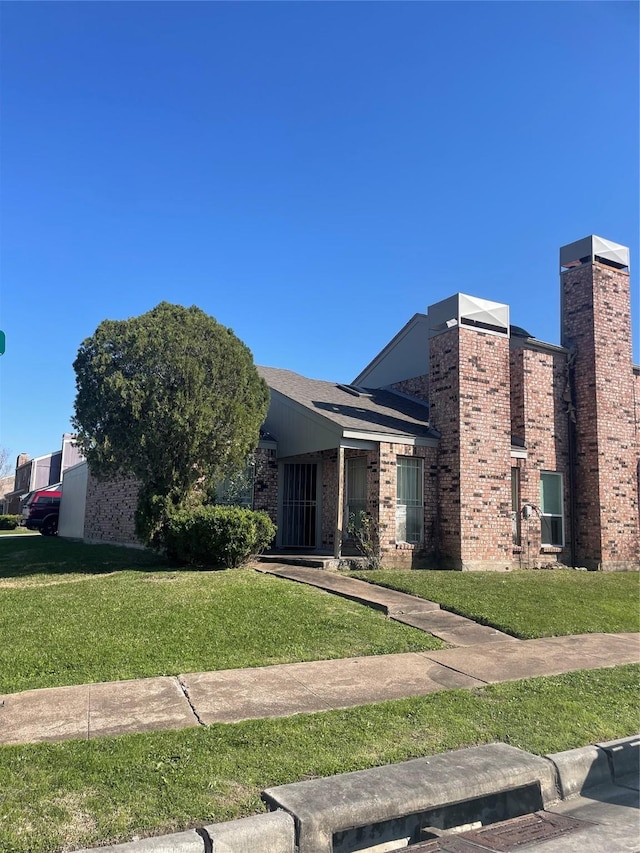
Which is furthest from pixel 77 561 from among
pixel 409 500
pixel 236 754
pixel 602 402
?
pixel 602 402

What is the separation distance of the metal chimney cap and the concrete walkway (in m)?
11.4

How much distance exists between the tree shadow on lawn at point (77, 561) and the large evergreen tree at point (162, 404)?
2.68 ft

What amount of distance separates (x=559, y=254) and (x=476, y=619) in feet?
39.7

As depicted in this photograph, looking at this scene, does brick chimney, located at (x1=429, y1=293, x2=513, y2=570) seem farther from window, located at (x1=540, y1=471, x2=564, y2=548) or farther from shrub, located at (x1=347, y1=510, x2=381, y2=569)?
window, located at (x1=540, y1=471, x2=564, y2=548)

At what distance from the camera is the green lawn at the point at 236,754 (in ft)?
11.6

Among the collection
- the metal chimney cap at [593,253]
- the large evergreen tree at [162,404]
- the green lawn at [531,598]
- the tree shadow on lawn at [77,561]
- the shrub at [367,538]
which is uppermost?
the metal chimney cap at [593,253]

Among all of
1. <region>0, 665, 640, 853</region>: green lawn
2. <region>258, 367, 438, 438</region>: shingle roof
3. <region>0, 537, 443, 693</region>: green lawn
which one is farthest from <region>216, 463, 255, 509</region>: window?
<region>0, 665, 640, 853</region>: green lawn

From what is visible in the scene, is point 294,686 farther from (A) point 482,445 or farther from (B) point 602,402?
(B) point 602,402

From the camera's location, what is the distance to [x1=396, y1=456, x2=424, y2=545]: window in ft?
46.7

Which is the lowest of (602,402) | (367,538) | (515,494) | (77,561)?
(77,561)

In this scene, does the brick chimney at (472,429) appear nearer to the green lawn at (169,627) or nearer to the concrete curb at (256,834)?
the green lawn at (169,627)

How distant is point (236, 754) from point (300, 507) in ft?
38.8

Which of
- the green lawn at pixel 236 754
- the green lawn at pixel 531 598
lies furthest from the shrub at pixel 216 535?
the green lawn at pixel 236 754

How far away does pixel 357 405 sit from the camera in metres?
16.5
